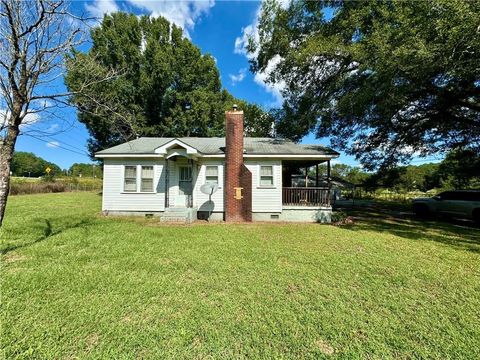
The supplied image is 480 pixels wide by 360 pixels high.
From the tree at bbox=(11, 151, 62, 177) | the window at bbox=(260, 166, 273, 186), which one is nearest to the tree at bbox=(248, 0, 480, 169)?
the window at bbox=(260, 166, 273, 186)

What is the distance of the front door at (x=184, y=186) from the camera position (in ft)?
37.6

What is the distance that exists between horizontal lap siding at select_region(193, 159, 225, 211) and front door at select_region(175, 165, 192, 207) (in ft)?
1.35

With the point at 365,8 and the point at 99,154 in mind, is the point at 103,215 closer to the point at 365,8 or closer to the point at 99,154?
the point at 99,154

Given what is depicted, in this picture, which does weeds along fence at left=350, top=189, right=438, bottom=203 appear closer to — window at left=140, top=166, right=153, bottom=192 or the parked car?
the parked car

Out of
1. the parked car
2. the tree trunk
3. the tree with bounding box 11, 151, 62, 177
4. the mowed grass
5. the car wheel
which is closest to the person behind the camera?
the mowed grass

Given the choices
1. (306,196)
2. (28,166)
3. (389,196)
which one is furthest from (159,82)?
(28,166)

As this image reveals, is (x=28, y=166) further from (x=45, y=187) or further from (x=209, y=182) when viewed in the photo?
(x=209, y=182)

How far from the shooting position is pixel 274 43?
14125 millimetres

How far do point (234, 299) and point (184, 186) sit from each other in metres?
8.64

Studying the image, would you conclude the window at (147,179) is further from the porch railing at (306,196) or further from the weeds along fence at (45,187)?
the weeds along fence at (45,187)

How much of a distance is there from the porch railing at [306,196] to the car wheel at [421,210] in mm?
7716

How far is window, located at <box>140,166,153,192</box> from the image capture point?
11.6 meters

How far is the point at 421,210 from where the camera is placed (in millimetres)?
14578

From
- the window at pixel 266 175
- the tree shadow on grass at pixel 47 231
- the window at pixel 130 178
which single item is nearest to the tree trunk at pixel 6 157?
the tree shadow on grass at pixel 47 231
